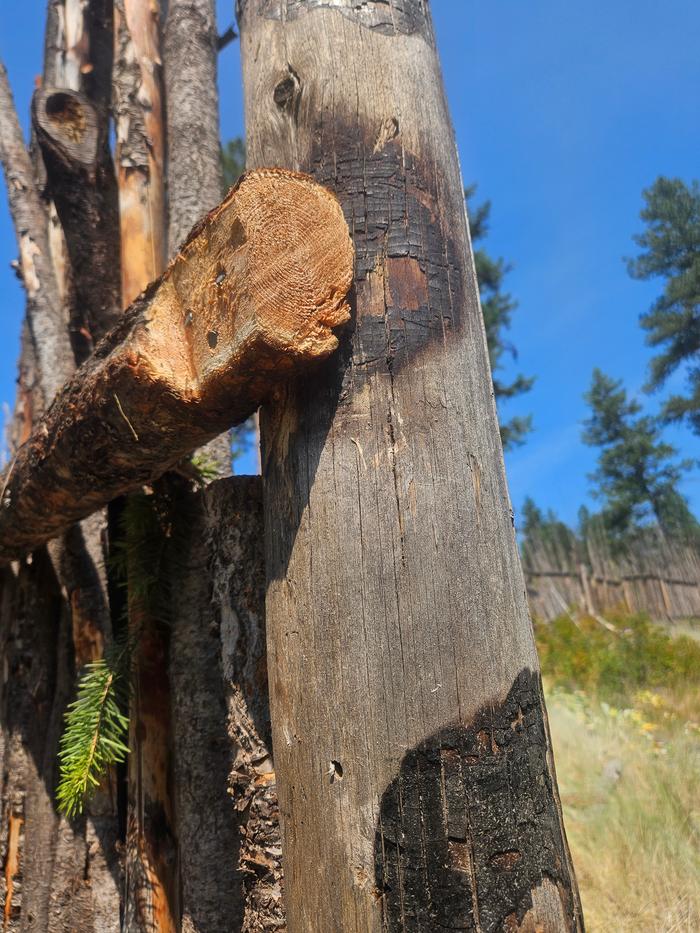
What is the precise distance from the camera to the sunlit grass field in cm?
290

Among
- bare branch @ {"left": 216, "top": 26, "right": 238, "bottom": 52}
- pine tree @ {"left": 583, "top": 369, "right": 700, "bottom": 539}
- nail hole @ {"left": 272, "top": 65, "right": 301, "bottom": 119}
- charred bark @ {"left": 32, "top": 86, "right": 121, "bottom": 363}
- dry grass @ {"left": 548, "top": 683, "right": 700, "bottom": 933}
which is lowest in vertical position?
dry grass @ {"left": 548, "top": 683, "right": 700, "bottom": 933}

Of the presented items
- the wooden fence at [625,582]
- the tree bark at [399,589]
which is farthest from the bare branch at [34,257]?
the wooden fence at [625,582]

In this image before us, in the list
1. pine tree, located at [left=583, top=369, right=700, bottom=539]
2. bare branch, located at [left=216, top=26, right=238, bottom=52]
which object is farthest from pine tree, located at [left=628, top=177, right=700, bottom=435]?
bare branch, located at [left=216, top=26, right=238, bottom=52]

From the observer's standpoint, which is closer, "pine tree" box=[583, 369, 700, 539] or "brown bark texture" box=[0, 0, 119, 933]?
"brown bark texture" box=[0, 0, 119, 933]

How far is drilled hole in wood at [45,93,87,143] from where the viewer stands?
9.42 feet

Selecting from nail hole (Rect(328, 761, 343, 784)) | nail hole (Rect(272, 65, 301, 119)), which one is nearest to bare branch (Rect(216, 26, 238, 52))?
nail hole (Rect(272, 65, 301, 119))

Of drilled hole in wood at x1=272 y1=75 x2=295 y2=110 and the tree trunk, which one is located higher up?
drilled hole in wood at x1=272 y1=75 x2=295 y2=110

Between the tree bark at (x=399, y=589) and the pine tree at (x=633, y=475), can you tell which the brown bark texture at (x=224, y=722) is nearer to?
the tree bark at (x=399, y=589)

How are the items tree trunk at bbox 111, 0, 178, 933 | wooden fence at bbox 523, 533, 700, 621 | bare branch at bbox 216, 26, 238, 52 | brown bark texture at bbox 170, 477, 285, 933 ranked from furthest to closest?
1. wooden fence at bbox 523, 533, 700, 621
2. bare branch at bbox 216, 26, 238, 52
3. tree trunk at bbox 111, 0, 178, 933
4. brown bark texture at bbox 170, 477, 285, 933

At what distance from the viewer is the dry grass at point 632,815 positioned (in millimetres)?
2811

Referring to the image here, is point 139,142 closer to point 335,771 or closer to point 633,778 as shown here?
point 335,771

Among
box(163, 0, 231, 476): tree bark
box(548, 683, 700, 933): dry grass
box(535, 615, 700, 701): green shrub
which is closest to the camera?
box(548, 683, 700, 933): dry grass

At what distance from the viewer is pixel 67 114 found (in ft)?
9.52

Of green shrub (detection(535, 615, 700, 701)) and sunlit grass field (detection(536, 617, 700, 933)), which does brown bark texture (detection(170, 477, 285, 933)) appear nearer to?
sunlit grass field (detection(536, 617, 700, 933))
